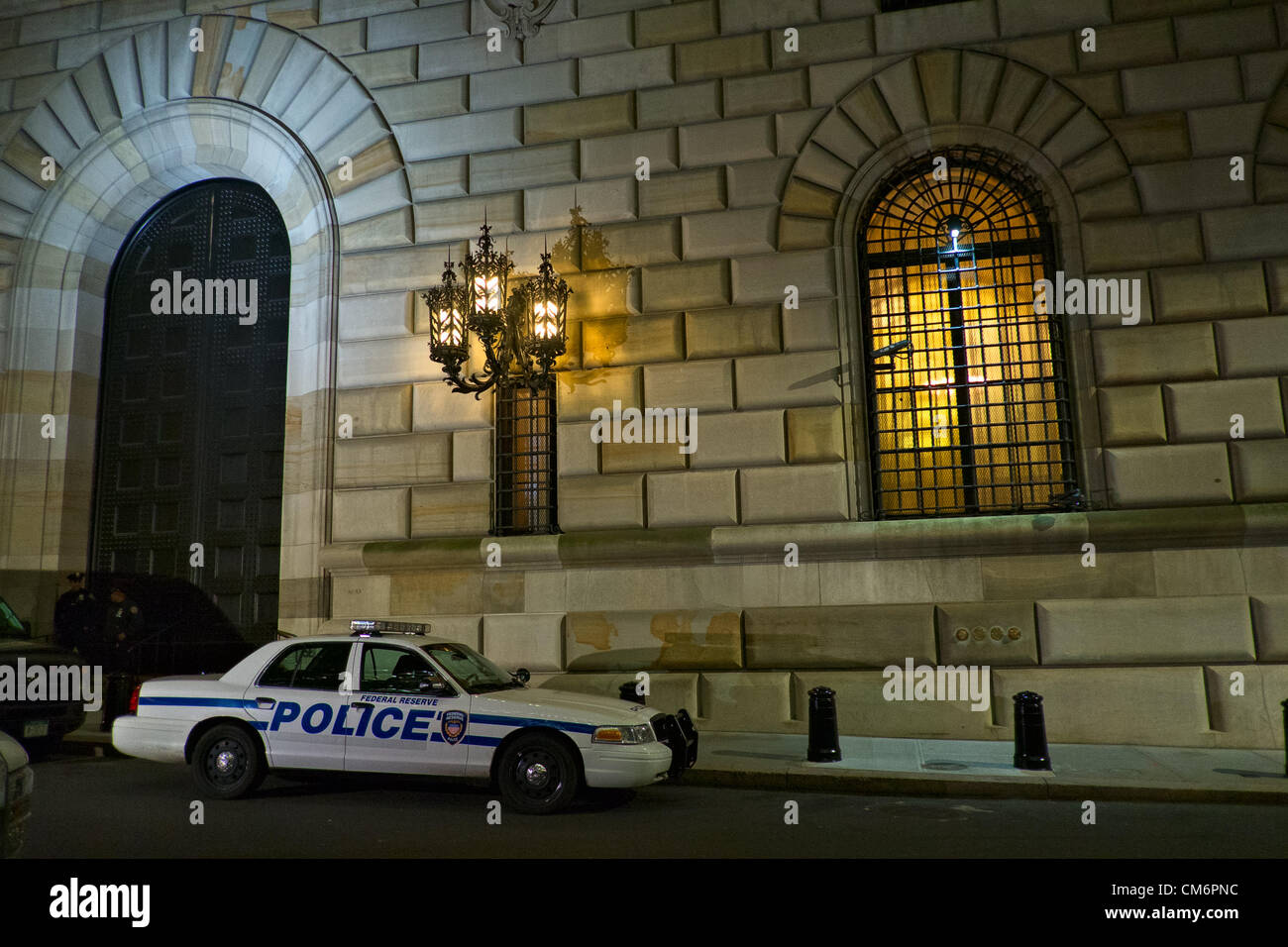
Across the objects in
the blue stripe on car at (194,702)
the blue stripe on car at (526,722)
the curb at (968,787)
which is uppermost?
the blue stripe on car at (194,702)

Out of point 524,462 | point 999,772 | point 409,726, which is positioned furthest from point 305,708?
point 999,772

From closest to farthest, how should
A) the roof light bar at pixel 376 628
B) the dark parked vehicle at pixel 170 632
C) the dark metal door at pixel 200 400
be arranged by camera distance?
the roof light bar at pixel 376 628 < the dark parked vehicle at pixel 170 632 < the dark metal door at pixel 200 400

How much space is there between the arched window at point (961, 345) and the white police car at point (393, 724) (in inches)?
209

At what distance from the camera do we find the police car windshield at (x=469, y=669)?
27.5 feet

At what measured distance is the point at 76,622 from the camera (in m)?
13.5

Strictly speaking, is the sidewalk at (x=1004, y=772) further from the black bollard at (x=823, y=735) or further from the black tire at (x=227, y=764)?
the black tire at (x=227, y=764)

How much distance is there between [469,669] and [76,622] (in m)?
8.28

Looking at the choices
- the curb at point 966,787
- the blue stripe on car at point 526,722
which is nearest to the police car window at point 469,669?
the blue stripe on car at point 526,722


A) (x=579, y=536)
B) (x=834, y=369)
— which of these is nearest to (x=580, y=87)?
(x=834, y=369)

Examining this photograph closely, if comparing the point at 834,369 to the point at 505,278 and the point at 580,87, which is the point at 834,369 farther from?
the point at 580,87

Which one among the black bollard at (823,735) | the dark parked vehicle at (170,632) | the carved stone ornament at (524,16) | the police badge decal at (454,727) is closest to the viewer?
the police badge decal at (454,727)

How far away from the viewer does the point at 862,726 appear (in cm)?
1099

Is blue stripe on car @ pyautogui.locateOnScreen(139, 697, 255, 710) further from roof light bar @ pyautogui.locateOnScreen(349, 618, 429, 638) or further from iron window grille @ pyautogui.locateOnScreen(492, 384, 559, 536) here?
iron window grille @ pyautogui.locateOnScreen(492, 384, 559, 536)

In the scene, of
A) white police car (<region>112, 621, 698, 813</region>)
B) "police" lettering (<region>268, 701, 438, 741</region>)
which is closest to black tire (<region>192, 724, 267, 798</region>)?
white police car (<region>112, 621, 698, 813</region>)
